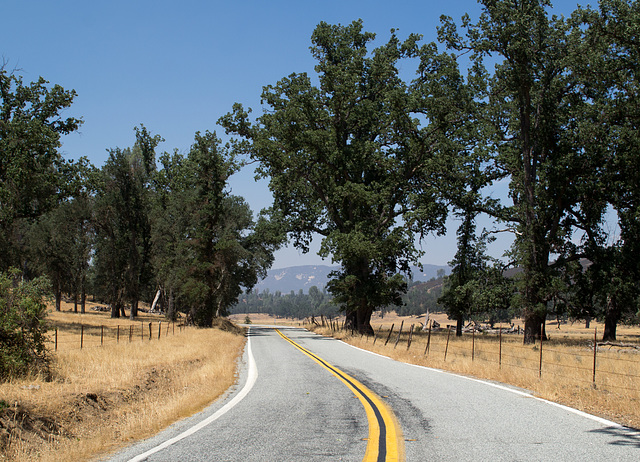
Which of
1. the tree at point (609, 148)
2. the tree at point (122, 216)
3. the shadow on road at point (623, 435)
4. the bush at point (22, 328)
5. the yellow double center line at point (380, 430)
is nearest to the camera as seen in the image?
the yellow double center line at point (380, 430)

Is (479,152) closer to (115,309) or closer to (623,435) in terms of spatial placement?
(623,435)

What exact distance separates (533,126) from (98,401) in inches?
1041

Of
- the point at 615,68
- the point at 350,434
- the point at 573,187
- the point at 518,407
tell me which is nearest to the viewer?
the point at 350,434

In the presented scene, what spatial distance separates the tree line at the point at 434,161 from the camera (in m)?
27.3

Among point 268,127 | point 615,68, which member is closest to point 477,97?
point 615,68

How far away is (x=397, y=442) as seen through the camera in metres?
6.27

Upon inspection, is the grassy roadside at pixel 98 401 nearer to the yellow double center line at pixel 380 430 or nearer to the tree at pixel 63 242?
the yellow double center line at pixel 380 430

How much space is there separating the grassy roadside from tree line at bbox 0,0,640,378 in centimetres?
1688

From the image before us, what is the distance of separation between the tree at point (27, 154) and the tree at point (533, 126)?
2511 cm

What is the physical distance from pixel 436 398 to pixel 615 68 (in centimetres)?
2391

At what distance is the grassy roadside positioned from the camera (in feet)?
23.4

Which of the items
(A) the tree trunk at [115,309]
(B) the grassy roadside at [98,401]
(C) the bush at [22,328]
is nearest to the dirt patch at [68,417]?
(B) the grassy roadside at [98,401]

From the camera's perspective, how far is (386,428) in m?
7.07

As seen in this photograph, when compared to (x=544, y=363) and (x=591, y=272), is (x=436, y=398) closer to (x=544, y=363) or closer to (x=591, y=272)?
(x=544, y=363)
